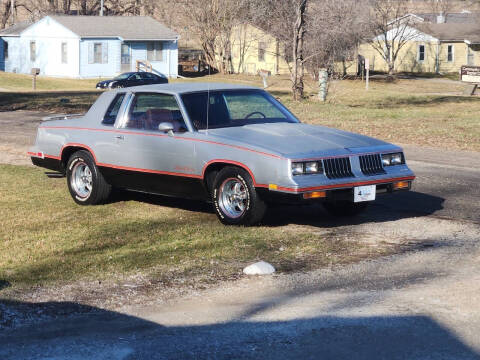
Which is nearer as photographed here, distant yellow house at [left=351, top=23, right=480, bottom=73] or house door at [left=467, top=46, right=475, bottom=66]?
distant yellow house at [left=351, top=23, right=480, bottom=73]

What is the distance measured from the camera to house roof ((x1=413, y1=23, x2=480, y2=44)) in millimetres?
72500

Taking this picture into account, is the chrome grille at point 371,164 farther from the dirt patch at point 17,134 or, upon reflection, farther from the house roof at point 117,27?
the house roof at point 117,27

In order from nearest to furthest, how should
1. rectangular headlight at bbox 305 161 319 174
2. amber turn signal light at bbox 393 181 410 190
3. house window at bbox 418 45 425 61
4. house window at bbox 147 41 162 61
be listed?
rectangular headlight at bbox 305 161 319 174
amber turn signal light at bbox 393 181 410 190
house window at bbox 147 41 162 61
house window at bbox 418 45 425 61

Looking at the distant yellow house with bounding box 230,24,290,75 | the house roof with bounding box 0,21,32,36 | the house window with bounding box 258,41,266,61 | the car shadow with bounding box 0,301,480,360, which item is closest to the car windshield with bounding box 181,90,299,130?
the car shadow with bounding box 0,301,480,360

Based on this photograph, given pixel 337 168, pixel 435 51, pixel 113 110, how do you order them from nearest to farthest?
1. pixel 337 168
2. pixel 113 110
3. pixel 435 51

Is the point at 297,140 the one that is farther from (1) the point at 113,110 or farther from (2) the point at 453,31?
(2) the point at 453,31

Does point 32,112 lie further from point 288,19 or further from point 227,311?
point 227,311

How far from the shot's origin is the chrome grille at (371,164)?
9297mm

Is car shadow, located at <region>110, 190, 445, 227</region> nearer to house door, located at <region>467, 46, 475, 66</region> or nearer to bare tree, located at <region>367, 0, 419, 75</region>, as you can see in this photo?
bare tree, located at <region>367, 0, 419, 75</region>

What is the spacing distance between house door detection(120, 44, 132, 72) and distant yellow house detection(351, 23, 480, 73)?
21328mm

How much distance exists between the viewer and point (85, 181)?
11.2m

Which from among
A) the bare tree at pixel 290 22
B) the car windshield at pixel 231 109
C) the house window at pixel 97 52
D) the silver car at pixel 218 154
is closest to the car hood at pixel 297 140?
the silver car at pixel 218 154

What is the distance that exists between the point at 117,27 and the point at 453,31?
1189 inches

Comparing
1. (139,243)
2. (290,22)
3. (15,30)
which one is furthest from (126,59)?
(139,243)
